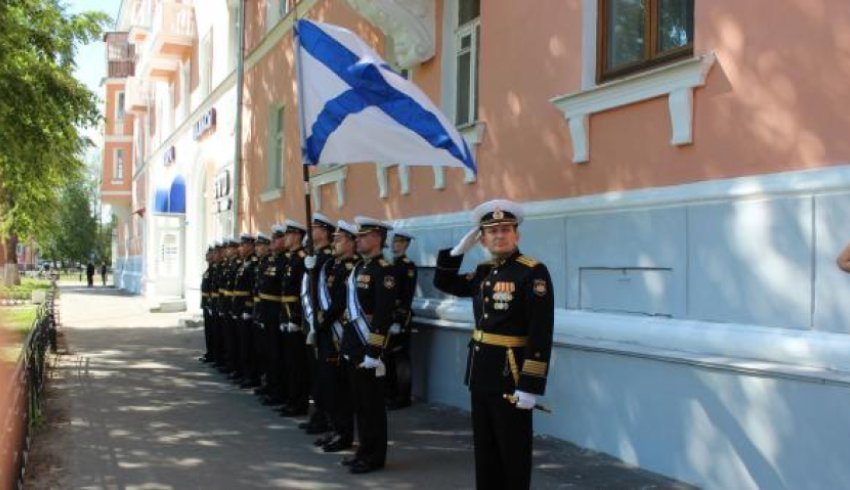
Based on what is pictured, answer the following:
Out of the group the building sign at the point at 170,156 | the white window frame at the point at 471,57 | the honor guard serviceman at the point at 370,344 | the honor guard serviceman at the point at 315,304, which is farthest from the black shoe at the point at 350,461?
the building sign at the point at 170,156

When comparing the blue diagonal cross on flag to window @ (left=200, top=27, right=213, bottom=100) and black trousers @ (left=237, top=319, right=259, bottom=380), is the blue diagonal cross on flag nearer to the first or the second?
black trousers @ (left=237, top=319, right=259, bottom=380)

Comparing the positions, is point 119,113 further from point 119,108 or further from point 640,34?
point 640,34

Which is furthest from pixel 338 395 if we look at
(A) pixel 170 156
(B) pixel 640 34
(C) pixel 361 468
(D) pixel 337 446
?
(A) pixel 170 156

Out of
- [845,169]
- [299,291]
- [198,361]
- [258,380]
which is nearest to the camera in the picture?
[845,169]

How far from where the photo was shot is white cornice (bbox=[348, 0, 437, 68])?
9.35 m

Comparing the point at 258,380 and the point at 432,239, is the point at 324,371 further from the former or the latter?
the point at 258,380

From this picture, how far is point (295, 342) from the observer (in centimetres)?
842

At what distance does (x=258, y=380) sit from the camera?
10.3 meters

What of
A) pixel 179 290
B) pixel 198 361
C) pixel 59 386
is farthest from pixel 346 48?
pixel 179 290

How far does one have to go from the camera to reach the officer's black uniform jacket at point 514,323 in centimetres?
444

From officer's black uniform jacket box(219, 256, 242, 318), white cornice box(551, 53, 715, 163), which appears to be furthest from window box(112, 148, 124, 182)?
white cornice box(551, 53, 715, 163)

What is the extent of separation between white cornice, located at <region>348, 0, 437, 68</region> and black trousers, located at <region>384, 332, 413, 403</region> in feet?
10.6

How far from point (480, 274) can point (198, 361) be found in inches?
360

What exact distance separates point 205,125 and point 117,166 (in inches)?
1038
